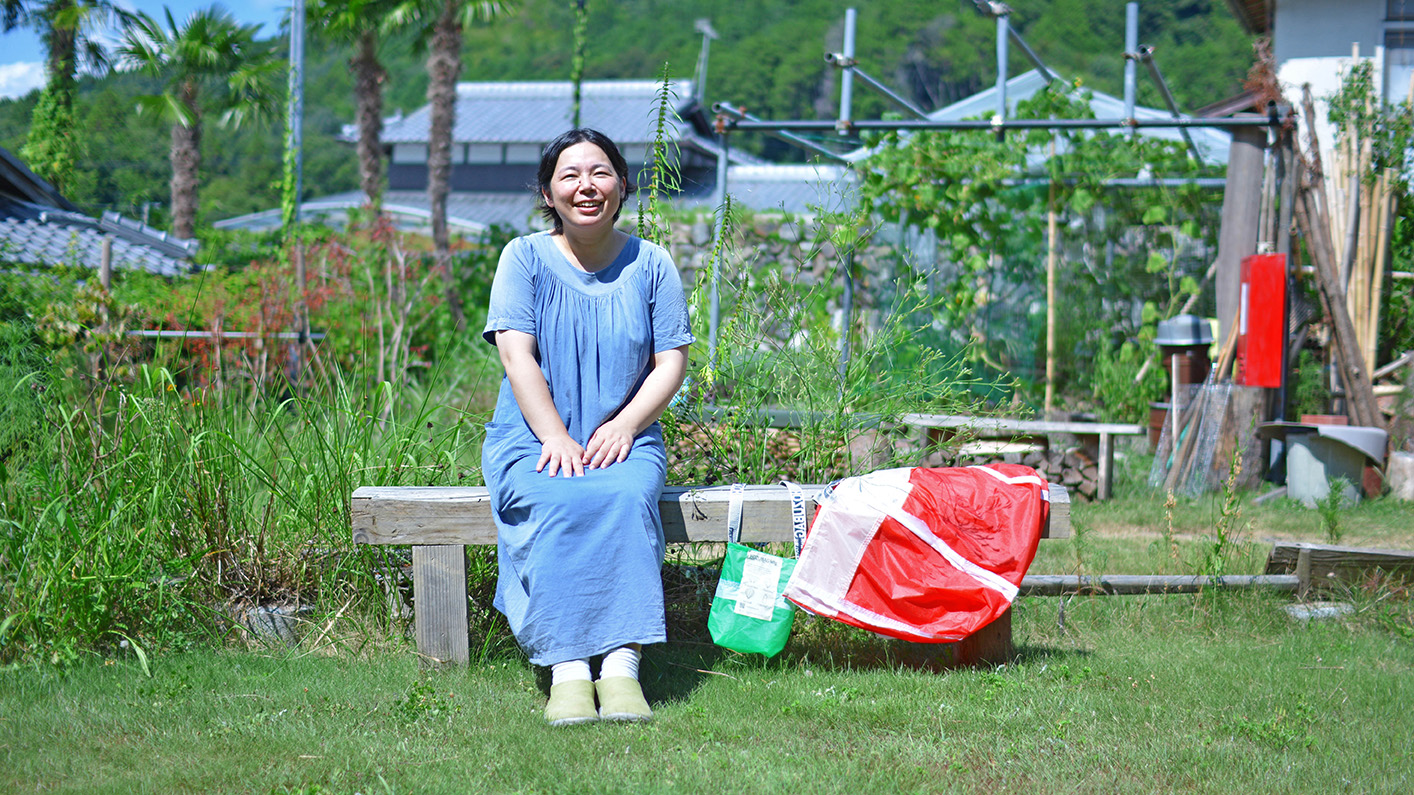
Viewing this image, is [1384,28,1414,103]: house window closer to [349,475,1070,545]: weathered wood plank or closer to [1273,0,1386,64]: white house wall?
[1273,0,1386,64]: white house wall

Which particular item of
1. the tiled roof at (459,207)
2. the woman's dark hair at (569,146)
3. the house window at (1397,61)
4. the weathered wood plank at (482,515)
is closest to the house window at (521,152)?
the tiled roof at (459,207)

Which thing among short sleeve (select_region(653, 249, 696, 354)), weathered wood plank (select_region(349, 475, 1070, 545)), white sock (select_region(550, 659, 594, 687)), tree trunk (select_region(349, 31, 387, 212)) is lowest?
white sock (select_region(550, 659, 594, 687))

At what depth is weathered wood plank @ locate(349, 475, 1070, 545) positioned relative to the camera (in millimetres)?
3141

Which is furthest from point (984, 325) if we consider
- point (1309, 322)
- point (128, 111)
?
point (128, 111)

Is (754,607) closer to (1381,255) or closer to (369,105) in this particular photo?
(1381,255)

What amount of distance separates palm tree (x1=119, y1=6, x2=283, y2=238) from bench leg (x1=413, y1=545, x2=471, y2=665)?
60.8 feet

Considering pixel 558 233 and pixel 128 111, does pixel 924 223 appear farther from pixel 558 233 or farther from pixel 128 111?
Answer: pixel 128 111

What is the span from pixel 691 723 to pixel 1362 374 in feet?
18.2

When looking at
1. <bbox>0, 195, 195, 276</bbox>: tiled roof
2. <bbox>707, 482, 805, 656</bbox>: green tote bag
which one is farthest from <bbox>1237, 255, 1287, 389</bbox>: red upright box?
<bbox>0, 195, 195, 276</bbox>: tiled roof

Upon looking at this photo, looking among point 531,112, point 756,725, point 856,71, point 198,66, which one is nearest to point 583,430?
point 756,725

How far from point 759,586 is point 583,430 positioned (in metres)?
0.68

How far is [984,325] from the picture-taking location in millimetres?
8969

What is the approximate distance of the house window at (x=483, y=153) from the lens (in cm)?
3622

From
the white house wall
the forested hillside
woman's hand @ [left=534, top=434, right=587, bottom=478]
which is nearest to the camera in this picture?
woman's hand @ [left=534, top=434, right=587, bottom=478]
